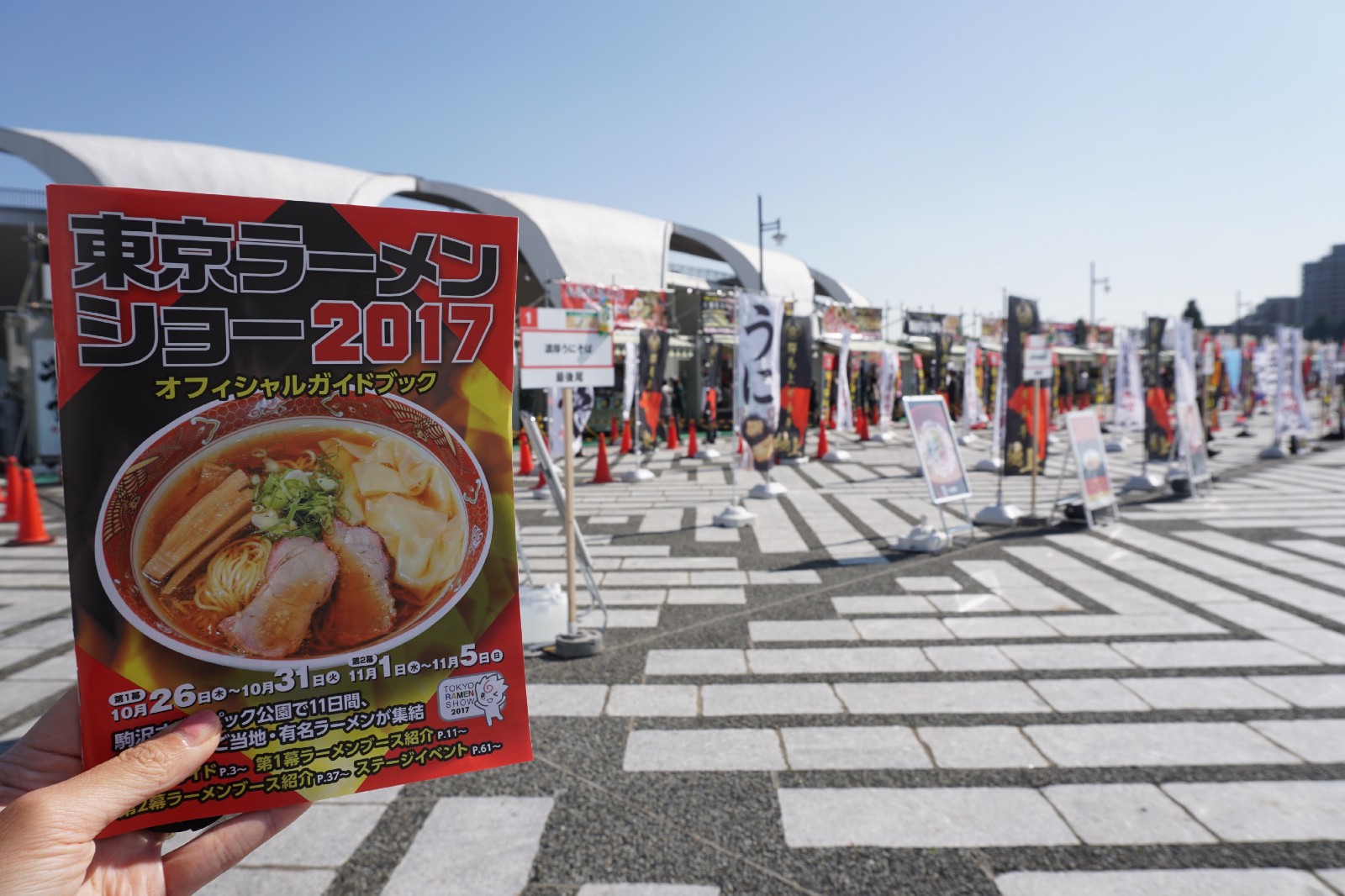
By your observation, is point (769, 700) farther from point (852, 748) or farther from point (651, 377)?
point (651, 377)

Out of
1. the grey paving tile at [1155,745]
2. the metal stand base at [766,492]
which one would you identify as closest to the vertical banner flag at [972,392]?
the metal stand base at [766,492]

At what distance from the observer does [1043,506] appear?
12.1m

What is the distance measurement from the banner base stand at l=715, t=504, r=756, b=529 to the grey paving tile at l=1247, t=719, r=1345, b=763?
23.0 feet

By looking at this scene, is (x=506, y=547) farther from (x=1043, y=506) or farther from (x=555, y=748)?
(x=1043, y=506)

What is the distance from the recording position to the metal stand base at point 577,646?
5.78 m

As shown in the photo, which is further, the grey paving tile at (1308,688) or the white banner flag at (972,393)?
the white banner flag at (972,393)

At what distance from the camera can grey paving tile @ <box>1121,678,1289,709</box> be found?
4.72m

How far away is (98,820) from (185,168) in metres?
35.2

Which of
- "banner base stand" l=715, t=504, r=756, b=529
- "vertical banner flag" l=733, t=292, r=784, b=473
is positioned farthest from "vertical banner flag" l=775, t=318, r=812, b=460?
"banner base stand" l=715, t=504, r=756, b=529

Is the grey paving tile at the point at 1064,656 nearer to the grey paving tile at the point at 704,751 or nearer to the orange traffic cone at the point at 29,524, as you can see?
the grey paving tile at the point at 704,751

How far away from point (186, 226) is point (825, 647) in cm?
539

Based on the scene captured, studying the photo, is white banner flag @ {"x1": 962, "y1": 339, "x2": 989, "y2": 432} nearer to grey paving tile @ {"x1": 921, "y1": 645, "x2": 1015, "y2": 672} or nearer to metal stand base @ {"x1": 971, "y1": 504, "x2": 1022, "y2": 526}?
metal stand base @ {"x1": 971, "y1": 504, "x2": 1022, "y2": 526}

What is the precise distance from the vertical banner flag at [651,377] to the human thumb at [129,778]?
605 inches

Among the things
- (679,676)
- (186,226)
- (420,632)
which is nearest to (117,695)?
(420,632)
